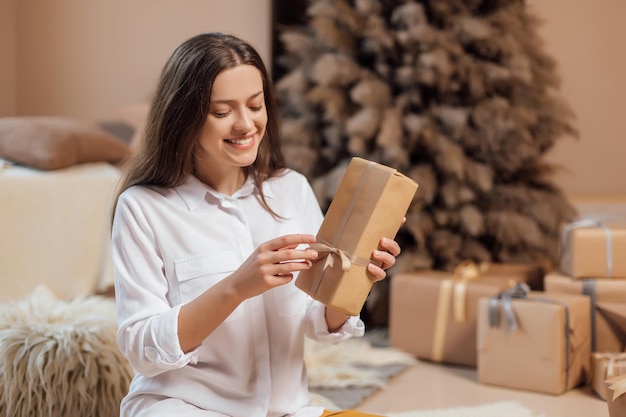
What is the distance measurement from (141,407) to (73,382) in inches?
20.3

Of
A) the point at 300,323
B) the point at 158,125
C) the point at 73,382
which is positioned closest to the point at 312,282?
the point at 300,323

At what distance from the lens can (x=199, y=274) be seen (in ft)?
4.27

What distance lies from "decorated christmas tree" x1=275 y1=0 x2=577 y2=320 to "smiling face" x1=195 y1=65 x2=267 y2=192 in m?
1.32

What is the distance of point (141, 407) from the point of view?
126 centimetres

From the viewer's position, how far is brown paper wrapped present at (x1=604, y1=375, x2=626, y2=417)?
4.80 feet

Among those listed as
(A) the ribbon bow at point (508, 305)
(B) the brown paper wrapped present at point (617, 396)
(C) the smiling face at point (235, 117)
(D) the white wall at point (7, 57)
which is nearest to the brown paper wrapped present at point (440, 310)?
(A) the ribbon bow at point (508, 305)

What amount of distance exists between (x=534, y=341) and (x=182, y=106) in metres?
1.36

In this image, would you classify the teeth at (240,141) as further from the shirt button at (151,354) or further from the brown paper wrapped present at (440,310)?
the brown paper wrapped present at (440,310)

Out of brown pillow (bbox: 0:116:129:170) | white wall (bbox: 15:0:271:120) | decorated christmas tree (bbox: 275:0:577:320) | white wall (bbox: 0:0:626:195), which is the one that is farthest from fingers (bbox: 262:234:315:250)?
white wall (bbox: 15:0:271:120)

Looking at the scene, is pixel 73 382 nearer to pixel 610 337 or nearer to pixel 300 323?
pixel 300 323

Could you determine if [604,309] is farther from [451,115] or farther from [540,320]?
[451,115]

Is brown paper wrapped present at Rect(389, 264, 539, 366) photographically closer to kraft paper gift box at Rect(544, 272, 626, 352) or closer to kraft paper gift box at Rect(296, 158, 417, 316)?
kraft paper gift box at Rect(544, 272, 626, 352)

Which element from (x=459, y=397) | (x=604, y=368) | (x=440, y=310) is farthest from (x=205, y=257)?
(x=440, y=310)

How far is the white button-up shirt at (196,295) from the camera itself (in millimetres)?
1229
